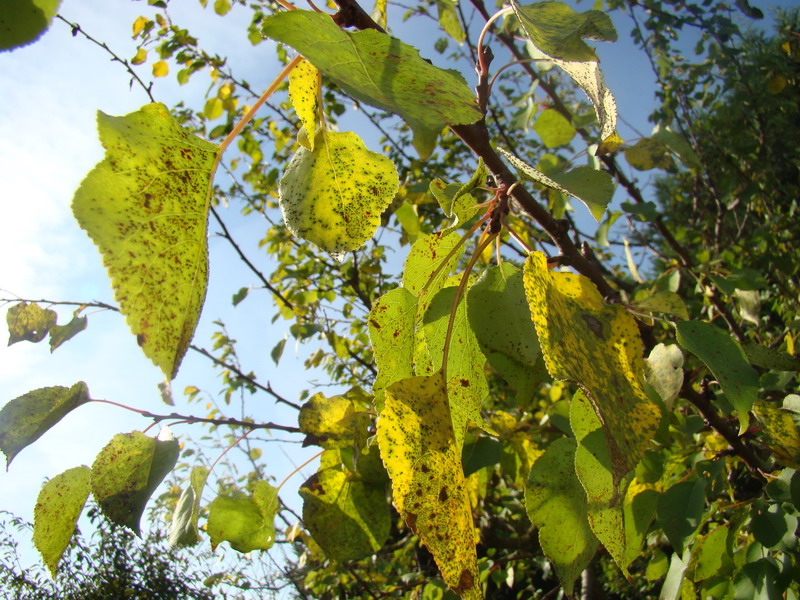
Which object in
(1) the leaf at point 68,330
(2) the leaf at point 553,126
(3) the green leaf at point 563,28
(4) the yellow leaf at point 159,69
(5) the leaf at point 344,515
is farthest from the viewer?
(4) the yellow leaf at point 159,69

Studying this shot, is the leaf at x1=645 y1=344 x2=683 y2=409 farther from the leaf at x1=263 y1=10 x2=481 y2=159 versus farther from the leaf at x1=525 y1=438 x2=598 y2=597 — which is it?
the leaf at x1=263 y1=10 x2=481 y2=159

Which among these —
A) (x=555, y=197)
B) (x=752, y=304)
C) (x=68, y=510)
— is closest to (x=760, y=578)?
(x=555, y=197)

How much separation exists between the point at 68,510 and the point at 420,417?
1.37 ft

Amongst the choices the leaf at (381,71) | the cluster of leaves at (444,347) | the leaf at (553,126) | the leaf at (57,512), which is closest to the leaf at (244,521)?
the cluster of leaves at (444,347)

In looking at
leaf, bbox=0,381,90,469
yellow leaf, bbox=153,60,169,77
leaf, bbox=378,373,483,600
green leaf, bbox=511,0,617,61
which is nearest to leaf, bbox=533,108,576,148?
green leaf, bbox=511,0,617,61

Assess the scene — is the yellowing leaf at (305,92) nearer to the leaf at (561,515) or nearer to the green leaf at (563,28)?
the green leaf at (563,28)

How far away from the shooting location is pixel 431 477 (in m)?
0.35

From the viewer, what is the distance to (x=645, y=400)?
30cm

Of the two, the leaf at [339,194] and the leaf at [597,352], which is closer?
the leaf at [597,352]

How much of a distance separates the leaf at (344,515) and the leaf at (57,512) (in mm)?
230

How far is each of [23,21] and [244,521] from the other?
0.58 meters

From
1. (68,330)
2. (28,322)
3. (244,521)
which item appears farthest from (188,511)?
(28,322)

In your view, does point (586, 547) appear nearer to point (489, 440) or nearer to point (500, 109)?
point (489, 440)

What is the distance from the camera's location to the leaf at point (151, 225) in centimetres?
26
